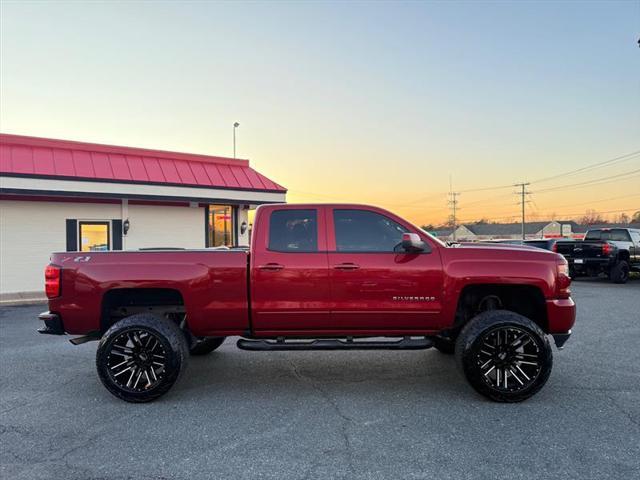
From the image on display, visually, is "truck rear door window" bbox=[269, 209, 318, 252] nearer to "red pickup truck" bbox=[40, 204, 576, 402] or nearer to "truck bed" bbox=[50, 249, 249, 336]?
"red pickup truck" bbox=[40, 204, 576, 402]

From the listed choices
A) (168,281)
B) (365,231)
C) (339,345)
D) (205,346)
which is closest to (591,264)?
(365,231)

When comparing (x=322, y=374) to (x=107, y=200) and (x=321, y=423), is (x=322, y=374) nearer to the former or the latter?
(x=321, y=423)

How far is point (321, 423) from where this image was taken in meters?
3.94

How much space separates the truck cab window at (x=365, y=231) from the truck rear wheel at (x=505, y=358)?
1.23 meters

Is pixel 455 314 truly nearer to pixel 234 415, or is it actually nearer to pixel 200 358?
pixel 234 415

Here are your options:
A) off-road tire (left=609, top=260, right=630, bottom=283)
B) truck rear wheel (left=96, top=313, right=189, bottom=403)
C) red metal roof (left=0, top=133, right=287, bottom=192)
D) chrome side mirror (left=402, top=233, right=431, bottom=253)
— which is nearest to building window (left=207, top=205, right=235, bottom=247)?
red metal roof (left=0, top=133, right=287, bottom=192)

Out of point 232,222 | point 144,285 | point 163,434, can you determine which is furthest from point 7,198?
point 163,434

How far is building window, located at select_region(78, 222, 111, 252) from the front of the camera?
574 inches

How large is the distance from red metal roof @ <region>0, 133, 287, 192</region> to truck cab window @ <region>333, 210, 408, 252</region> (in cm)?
1143

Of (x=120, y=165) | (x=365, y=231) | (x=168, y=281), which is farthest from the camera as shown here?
(x=120, y=165)

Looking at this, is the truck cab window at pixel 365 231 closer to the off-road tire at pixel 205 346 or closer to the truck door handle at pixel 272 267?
the truck door handle at pixel 272 267

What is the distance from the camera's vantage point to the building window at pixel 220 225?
16.6 meters

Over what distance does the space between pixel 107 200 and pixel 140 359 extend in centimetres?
1177

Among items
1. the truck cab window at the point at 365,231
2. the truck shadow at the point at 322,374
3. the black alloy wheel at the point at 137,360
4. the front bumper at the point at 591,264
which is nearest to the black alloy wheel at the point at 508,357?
the truck shadow at the point at 322,374
